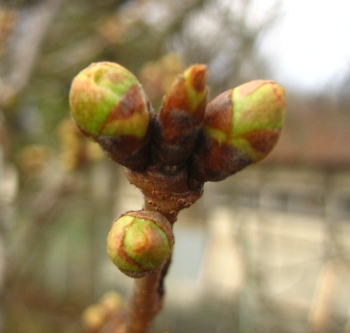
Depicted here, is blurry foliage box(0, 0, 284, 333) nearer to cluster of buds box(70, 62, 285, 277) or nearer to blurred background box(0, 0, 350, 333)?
blurred background box(0, 0, 350, 333)

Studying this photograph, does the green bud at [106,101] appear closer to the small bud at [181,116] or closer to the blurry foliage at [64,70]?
the small bud at [181,116]

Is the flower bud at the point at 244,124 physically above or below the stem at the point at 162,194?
above

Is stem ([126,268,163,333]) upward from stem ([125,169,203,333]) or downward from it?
downward

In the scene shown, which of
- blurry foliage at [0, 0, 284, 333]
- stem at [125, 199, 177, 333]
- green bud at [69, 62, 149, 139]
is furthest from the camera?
blurry foliage at [0, 0, 284, 333]

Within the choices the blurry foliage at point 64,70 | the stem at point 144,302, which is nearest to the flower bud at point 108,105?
the stem at point 144,302

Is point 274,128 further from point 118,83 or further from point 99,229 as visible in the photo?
point 99,229

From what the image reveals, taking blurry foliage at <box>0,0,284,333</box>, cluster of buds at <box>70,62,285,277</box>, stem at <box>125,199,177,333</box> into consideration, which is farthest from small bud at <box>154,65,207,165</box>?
blurry foliage at <box>0,0,284,333</box>

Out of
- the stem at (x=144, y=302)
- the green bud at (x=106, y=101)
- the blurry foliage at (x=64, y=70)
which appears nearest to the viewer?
the green bud at (x=106, y=101)

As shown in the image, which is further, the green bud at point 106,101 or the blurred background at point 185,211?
the blurred background at point 185,211

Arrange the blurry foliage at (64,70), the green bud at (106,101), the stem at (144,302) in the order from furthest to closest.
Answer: the blurry foliage at (64,70) → the stem at (144,302) → the green bud at (106,101)
